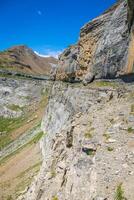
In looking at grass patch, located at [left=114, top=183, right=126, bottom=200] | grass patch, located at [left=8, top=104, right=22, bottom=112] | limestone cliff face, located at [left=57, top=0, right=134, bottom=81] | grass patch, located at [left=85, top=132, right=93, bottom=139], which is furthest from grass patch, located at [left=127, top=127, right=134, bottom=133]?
grass patch, located at [left=8, top=104, right=22, bottom=112]

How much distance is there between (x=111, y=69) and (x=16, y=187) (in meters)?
13.7

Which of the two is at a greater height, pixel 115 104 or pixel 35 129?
pixel 115 104

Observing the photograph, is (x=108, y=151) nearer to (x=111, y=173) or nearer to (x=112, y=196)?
(x=111, y=173)

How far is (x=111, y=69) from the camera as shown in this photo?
31109mm

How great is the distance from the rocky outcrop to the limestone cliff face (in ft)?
7.54

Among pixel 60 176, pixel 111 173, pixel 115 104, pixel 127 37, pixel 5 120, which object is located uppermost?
pixel 127 37

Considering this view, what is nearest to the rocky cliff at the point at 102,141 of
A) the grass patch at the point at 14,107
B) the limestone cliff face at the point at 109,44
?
the limestone cliff face at the point at 109,44

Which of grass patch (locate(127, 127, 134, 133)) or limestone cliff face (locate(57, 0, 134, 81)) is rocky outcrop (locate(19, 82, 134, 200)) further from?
limestone cliff face (locate(57, 0, 134, 81))

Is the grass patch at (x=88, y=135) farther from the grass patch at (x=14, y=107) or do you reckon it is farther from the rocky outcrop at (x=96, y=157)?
the grass patch at (x=14, y=107)

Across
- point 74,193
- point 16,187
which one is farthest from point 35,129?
point 74,193

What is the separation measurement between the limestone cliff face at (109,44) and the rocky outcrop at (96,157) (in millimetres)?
2298

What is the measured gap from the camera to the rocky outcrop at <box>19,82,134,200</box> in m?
17.6

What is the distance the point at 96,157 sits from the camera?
1938 centimetres

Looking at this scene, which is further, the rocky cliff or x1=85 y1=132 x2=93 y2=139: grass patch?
x1=85 y1=132 x2=93 y2=139: grass patch
